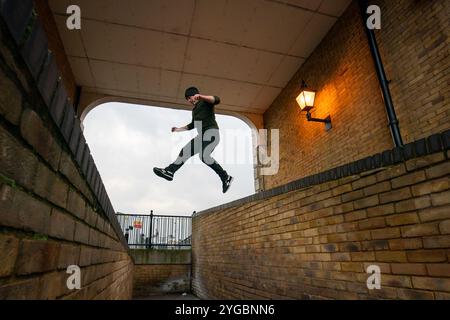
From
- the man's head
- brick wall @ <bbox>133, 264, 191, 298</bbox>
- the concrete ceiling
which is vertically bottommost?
brick wall @ <bbox>133, 264, 191, 298</bbox>

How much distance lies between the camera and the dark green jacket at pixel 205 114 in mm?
4027

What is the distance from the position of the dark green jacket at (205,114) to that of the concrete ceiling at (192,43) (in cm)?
198

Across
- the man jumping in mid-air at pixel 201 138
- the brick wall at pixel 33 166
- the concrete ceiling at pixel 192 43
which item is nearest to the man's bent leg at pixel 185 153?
the man jumping in mid-air at pixel 201 138

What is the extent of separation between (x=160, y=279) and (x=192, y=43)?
Result: 707 cm

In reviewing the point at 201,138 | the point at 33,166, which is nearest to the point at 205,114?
the point at 201,138

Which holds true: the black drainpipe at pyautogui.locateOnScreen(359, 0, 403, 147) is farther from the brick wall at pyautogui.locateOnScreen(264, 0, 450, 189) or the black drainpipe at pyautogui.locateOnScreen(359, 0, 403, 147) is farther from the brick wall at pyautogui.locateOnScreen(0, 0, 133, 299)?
the brick wall at pyautogui.locateOnScreen(0, 0, 133, 299)

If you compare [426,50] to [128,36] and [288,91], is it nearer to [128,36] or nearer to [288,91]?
[288,91]

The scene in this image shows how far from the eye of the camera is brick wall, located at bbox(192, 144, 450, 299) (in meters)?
2.00

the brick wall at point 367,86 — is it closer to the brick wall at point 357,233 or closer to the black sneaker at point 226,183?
the brick wall at point 357,233

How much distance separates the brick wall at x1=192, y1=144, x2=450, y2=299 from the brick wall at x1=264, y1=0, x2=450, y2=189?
1.51 metres

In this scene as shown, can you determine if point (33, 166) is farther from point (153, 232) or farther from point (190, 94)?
point (153, 232)

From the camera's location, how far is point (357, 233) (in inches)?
104

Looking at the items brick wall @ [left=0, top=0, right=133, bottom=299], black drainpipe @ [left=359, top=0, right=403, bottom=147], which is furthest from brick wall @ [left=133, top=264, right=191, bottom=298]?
brick wall @ [left=0, top=0, right=133, bottom=299]

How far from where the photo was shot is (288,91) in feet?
23.0
